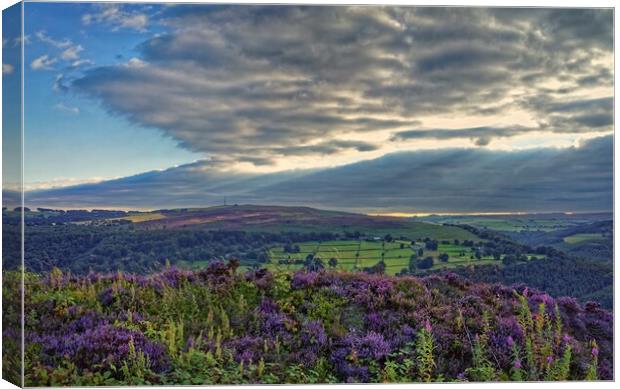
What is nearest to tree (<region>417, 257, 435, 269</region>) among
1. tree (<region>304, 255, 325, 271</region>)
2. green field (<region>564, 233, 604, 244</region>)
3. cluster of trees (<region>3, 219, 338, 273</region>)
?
cluster of trees (<region>3, 219, 338, 273</region>)

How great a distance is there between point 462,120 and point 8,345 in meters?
7.06

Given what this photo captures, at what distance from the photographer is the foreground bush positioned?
1243 centimetres

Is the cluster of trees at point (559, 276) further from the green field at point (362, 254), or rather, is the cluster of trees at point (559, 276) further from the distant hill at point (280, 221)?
the distant hill at point (280, 221)

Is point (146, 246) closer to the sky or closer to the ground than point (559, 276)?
closer to the sky

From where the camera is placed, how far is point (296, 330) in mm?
13047

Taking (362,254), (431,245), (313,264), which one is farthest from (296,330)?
(431,245)

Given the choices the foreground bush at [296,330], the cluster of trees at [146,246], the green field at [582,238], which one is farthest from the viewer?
the green field at [582,238]

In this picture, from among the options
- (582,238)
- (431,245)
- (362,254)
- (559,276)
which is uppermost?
(582,238)

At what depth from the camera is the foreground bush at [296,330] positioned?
12430mm

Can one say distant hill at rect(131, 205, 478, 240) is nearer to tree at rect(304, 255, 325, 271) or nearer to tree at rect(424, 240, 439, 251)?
tree at rect(424, 240, 439, 251)

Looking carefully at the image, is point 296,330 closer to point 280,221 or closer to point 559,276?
point 280,221

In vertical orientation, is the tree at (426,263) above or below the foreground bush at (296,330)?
above

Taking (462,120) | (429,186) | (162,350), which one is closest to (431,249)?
(429,186)

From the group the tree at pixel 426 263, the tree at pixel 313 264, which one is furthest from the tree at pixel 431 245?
the tree at pixel 313 264
